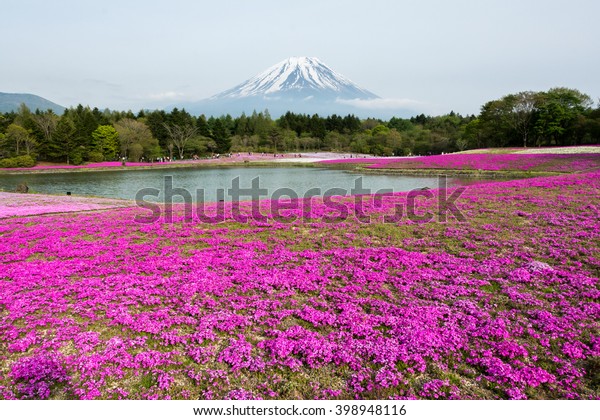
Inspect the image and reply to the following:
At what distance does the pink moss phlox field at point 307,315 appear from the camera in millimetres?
5066

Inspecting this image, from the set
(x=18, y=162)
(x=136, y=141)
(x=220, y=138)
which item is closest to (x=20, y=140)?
(x=18, y=162)

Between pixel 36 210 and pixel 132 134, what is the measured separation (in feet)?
229

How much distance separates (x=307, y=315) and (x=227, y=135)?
4033 inches

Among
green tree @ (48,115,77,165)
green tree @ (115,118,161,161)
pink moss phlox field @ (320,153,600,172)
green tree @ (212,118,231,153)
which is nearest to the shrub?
green tree @ (48,115,77,165)

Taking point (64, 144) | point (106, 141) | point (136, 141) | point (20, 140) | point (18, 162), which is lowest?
point (18, 162)

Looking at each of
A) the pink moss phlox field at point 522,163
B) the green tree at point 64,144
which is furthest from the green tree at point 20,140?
the pink moss phlox field at point 522,163

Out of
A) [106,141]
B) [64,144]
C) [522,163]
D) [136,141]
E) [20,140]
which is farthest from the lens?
[136,141]

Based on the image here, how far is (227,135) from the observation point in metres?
104

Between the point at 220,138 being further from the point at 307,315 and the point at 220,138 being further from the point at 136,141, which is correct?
the point at 307,315

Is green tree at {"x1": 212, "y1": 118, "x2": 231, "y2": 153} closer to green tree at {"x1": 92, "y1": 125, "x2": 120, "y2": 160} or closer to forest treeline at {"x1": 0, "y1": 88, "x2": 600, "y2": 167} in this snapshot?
forest treeline at {"x1": 0, "y1": 88, "x2": 600, "y2": 167}

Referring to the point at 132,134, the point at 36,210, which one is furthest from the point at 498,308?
the point at 132,134

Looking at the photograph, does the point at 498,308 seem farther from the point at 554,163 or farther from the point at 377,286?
the point at 554,163

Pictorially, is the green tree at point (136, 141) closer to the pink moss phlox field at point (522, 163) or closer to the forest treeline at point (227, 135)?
the forest treeline at point (227, 135)

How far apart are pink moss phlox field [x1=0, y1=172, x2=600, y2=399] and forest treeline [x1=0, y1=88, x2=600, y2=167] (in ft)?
249
